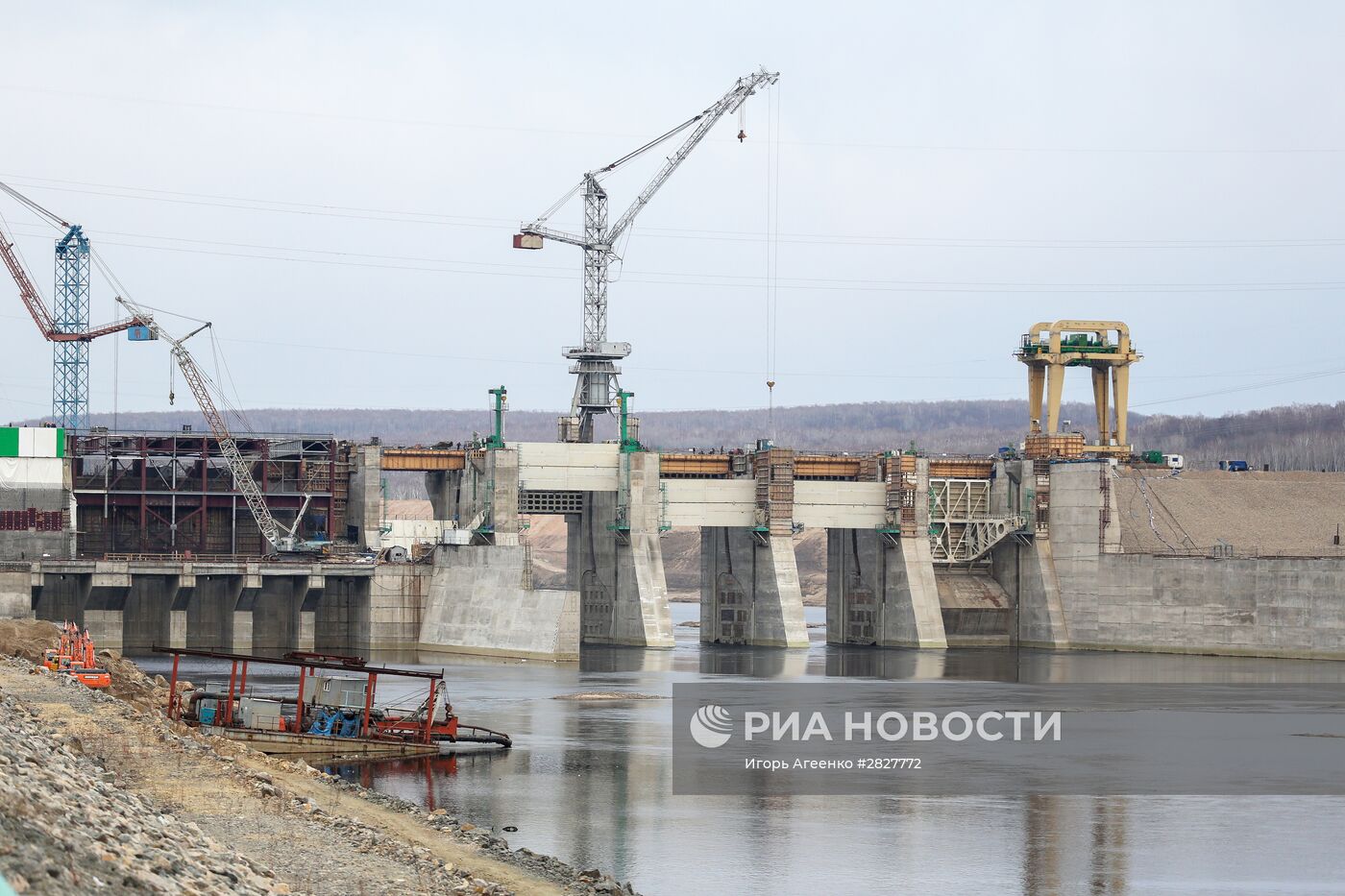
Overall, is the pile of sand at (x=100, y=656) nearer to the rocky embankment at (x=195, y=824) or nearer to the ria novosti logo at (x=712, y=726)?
the rocky embankment at (x=195, y=824)

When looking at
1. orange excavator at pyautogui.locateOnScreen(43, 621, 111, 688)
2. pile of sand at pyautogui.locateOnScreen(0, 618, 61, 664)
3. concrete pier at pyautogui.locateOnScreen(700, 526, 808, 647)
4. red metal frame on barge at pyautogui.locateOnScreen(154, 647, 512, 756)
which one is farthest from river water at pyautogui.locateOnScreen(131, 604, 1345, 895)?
concrete pier at pyautogui.locateOnScreen(700, 526, 808, 647)

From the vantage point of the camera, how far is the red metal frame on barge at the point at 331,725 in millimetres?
67875

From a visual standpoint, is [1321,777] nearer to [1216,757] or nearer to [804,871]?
[1216,757]

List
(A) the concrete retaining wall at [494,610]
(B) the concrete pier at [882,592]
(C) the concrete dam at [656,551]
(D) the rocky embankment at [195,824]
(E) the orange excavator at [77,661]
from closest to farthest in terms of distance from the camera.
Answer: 1. (D) the rocky embankment at [195,824]
2. (E) the orange excavator at [77,661]
3. (A) the concrete retaining wall at [494,610]
4. (C) the concrete dam at [656,551]
5. (B) the concrete pier at [882,592]

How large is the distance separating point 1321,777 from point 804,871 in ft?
98.0

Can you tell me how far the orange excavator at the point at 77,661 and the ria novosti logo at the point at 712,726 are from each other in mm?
26821

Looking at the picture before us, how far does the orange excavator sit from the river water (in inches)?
547

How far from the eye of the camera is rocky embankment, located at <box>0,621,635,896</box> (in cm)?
2666

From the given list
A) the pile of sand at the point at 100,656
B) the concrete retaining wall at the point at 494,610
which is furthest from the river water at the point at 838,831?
the concrete retaining wall at the point at 494,610

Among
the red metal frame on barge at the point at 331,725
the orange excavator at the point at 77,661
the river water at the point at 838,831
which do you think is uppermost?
the orange excavator at the point at 77,661

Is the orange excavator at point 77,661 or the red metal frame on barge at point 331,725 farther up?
the orange excavator at point 77,661

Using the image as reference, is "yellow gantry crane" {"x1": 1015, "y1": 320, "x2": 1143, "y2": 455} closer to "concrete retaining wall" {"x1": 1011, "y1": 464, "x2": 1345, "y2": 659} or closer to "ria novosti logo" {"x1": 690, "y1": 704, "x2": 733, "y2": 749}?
"concrete retaining wall" {"x1": 1011, "y1": 464, "x2": 1345, "y2": 659}

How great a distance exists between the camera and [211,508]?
13762 cm

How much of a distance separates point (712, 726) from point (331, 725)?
23.3 meters
